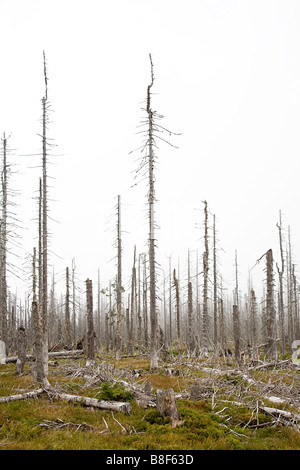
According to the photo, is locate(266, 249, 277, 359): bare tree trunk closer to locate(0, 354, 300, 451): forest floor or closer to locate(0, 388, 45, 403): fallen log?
locate(0, 354, 300, 451): forest floor

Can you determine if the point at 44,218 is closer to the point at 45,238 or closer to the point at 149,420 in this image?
the point at 45,238

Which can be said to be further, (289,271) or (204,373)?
(289,271)

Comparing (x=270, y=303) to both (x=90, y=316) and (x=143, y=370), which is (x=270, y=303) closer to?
Answer: (x=143, y=370)

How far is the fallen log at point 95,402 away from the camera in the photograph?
29.3 ft

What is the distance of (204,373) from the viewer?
14.8 meters

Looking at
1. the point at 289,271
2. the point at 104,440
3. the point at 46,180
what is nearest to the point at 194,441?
the point at 104,440

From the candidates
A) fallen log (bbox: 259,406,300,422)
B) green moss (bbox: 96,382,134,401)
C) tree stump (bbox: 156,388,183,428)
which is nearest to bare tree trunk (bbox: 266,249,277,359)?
fallen log (bbox: 259,406,300,422)

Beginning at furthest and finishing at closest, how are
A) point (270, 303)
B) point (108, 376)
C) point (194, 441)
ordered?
point (270, 303) < point (108, 376) < point (194, 441)

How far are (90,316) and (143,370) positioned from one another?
3851mm

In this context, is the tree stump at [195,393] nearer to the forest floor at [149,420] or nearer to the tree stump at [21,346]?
the forest floor at [149,420]

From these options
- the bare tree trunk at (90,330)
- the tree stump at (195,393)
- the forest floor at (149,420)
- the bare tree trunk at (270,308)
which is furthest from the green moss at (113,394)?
the bare tree trunk at (270,308)

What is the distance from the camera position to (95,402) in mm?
9500

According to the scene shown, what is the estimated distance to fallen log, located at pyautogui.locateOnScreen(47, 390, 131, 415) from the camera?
352 inches

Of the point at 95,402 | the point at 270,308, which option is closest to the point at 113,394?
the point at 95,402
